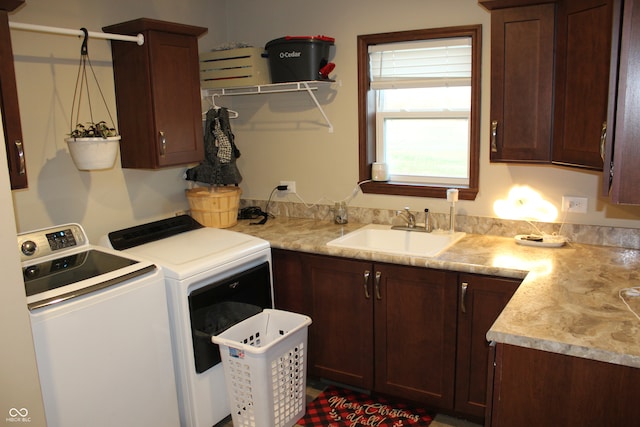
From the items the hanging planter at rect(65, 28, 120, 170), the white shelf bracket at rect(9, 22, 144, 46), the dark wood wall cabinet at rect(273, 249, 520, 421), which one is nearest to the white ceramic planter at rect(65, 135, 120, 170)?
the hanging planter at rect(65, 28, 120, 170)

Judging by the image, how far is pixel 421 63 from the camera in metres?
3.24

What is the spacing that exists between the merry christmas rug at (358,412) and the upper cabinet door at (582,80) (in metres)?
1.50

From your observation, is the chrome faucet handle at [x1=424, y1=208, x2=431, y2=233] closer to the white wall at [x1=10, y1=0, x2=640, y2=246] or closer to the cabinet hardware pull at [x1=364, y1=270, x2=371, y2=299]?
the white wall at [x1=10, y1=0, x2=640, y2=246]

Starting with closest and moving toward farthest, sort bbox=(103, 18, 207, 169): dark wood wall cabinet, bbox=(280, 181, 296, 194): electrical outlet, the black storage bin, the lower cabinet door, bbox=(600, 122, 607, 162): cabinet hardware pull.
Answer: bbox=(600, 122, 607, 162): cabinet hardware pull → the lower cabinet door → bbox=(103, 18, 207, 169): dark wood wall cabinet → the black storage bin → bbox=(280, 181, 296, 194): electrical outlet

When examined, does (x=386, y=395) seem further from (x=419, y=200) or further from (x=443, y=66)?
(x=443, y=66)

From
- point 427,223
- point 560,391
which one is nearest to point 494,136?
point 427,223

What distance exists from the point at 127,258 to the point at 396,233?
1541 mm

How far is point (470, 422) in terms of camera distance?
9.25 ft

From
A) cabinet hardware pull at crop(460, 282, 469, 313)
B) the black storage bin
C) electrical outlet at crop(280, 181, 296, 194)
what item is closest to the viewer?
cabinet hardware pull at crop(460, 282, 469, 313)

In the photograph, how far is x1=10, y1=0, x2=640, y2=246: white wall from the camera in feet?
9.18

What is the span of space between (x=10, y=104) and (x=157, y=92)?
853 mm

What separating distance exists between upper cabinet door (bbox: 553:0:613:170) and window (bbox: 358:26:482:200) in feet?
2.09

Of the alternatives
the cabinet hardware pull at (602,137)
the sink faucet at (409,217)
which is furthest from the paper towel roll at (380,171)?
the cabinet hardware pull at (602,137)

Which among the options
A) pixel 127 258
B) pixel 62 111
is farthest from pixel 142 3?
pixel 127 258
